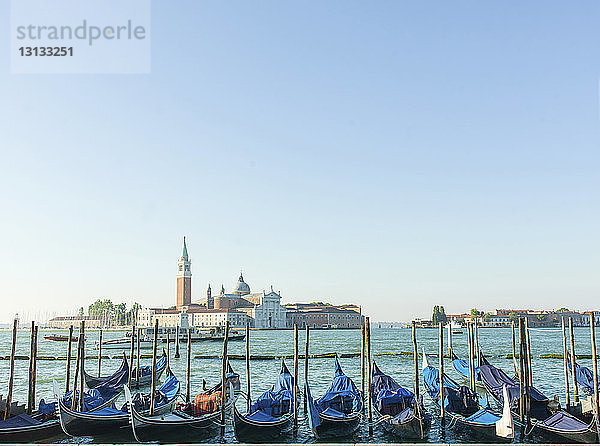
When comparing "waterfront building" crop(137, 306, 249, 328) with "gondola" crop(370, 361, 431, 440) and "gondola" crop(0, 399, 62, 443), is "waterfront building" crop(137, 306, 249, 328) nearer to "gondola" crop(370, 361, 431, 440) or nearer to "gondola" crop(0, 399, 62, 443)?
"gondola" crop(370, 361, 431, 440)

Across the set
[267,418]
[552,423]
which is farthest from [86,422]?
[552,423]

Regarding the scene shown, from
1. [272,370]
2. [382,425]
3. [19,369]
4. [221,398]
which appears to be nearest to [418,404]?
[382,425]

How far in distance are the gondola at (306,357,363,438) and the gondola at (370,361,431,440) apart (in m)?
0.51

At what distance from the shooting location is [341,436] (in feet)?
42.0

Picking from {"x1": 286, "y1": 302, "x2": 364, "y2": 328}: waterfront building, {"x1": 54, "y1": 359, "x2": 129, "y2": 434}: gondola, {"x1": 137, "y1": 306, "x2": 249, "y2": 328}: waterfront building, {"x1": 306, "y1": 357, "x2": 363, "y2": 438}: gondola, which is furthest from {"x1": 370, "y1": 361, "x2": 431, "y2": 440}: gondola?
{"x1": 286, "y1": 302, "x2": 364, "y2": 328}: waterfront building

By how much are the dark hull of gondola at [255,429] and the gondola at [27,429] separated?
3567 millimetres

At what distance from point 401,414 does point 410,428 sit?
39cm

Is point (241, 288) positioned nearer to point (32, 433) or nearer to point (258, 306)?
point (258, 306)

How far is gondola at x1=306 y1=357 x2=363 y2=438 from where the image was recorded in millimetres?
12430

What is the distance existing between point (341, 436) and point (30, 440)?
242 inches

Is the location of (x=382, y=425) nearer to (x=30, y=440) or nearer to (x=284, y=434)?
(x=284, y=434)

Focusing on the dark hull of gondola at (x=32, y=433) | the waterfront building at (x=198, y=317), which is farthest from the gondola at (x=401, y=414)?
the waterfront building at (x=198, y=317)

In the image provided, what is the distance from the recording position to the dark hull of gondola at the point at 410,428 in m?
12.5

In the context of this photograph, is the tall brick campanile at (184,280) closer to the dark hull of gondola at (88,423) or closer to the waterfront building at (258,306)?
the waterfront building at (258,306)
